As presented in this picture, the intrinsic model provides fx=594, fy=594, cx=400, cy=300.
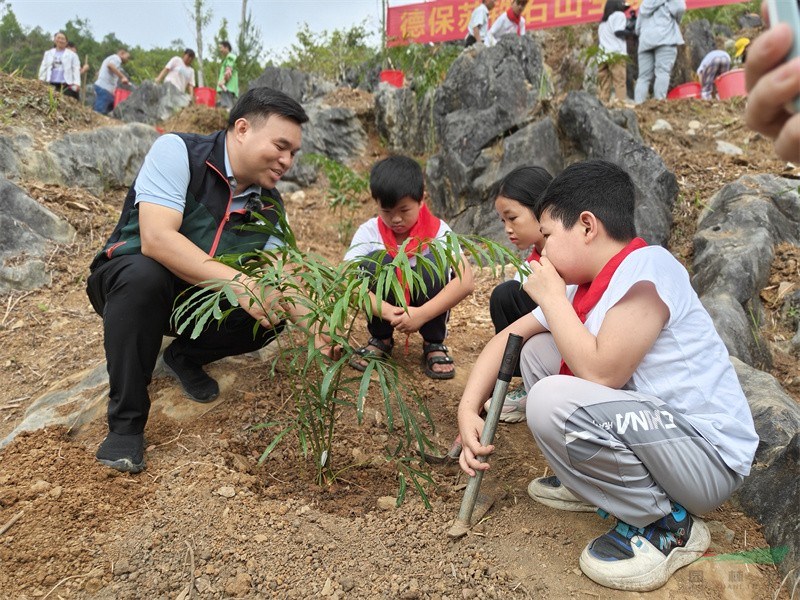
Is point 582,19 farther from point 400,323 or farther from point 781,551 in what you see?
point 781,551

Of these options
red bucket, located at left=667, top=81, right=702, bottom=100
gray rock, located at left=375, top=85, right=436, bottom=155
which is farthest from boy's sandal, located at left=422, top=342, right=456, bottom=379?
red bucket, located at left=667, top=81, right=702, bottom=100

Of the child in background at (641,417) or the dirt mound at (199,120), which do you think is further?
the dirt mound at (199,120)

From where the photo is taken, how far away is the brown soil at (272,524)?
58.0 inches

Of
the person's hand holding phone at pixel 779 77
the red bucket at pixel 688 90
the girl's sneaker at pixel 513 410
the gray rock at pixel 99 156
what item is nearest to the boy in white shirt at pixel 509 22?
the red bucket at pixel 688 90

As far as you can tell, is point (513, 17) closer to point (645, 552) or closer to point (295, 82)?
point (295, 82)

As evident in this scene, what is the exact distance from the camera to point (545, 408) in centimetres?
146

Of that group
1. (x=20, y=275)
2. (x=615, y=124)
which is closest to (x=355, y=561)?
(x=20, y=275)

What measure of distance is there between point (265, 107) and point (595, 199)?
1.28m

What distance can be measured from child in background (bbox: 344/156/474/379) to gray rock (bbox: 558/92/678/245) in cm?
197

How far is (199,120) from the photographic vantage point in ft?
26.2

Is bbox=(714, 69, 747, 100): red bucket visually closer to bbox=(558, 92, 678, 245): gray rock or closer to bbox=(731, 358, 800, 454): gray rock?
bbox=(558, 92, 678, 245): gray rock

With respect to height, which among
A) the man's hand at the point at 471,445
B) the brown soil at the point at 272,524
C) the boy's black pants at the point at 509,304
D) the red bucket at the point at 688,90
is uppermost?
the red bucket at the point at 688,90

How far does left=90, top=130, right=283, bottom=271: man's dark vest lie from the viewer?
2160mm

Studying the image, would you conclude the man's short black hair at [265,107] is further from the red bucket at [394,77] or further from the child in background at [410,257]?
the red bucket at [394,77]
